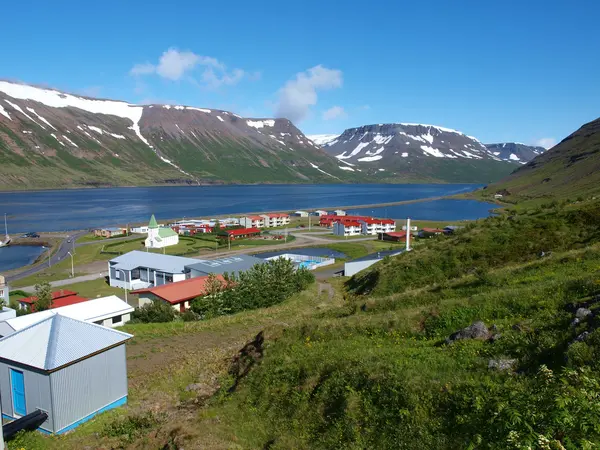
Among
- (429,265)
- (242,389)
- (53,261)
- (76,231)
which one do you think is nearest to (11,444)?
(242,389)

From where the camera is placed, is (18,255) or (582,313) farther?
(18,255)

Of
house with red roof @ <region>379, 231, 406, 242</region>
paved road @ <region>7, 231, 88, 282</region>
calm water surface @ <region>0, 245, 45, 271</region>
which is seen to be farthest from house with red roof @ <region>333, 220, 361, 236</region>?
calm water surface @ <region>0, 245, 45, 271</region>

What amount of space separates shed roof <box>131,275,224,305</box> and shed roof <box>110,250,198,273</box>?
30.6ft

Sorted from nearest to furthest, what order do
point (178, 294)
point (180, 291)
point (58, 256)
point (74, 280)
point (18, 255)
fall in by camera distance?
point (178, 294), point (180, 291), point (74, 280), point (58, 256), point (18, 255)

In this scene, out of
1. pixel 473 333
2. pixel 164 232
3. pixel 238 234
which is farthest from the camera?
pixel 238 234

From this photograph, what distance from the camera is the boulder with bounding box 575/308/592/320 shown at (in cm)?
862

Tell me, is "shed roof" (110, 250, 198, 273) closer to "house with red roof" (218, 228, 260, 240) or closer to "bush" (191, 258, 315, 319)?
"bush" (191, 258, 315, 319)

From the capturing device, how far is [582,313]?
875 cm

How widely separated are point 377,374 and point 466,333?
105 inches

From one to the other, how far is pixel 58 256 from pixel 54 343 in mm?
67386

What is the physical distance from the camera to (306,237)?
8456cm

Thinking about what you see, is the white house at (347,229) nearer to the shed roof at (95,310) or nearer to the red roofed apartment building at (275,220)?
the red roofed apartment building at (275,220)

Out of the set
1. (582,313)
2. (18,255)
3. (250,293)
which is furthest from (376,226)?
(582,313)

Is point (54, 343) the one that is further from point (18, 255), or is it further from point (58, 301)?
point (18, 255)
